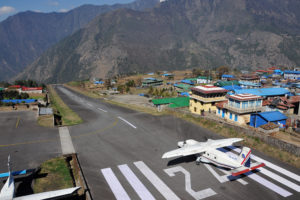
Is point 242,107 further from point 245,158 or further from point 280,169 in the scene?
point 245,158

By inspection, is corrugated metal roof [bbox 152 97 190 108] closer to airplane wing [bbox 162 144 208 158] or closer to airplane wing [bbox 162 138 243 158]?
airplane wing [bbox 162 138 243 158]

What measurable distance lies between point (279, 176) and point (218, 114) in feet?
113

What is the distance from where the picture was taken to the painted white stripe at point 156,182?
23.1 meters

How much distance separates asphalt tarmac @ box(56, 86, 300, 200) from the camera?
921 inches

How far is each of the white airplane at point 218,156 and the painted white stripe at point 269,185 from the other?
5.17ft

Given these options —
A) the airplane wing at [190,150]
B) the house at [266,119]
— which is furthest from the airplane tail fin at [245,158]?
the house at [266,119]

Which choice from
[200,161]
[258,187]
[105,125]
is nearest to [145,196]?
[200,161]

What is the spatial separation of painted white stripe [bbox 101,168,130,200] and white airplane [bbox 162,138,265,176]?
6.48 meters

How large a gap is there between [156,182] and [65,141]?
21.3 meters

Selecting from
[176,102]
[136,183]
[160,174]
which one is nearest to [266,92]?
[176,102]

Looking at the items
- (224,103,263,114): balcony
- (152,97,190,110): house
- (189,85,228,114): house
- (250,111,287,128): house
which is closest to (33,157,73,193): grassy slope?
(224,103,263,114): balcony

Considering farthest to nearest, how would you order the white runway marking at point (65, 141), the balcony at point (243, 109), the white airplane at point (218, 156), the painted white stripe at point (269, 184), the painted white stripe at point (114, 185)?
the balcony at point (243, 109) → the white runway marking at point (65, 141) → the white airplane at point (218, 156) → the painted white stripe at point (269, 184) → the painted white stripe at point (114, 185)

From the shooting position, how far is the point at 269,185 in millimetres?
24703

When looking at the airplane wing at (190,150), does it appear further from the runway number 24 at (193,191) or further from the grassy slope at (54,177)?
the grassy slope at (54,177)
